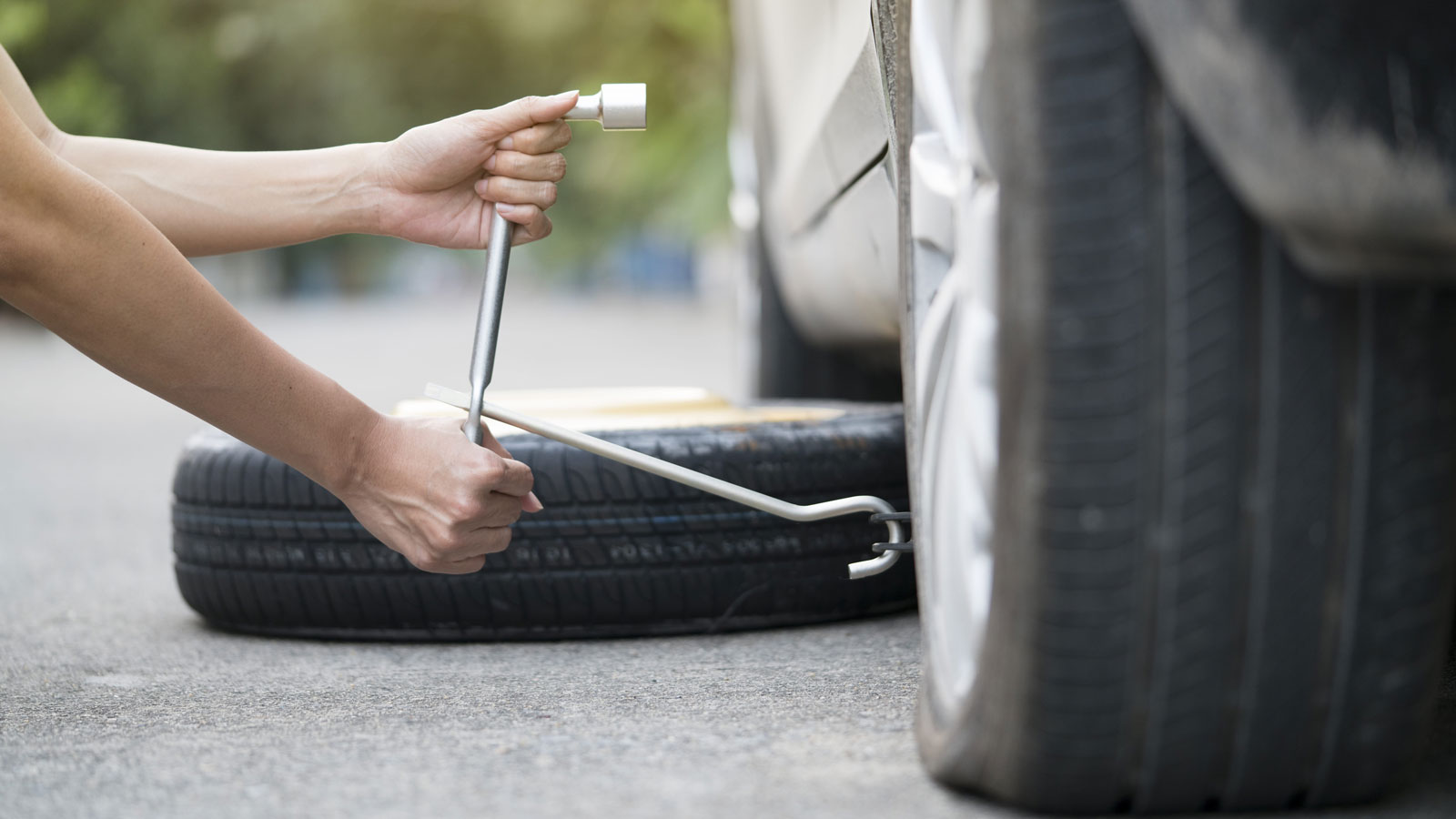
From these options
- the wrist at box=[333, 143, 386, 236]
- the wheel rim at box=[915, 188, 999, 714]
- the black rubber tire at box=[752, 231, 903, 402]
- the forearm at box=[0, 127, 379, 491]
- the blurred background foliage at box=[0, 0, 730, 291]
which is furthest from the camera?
the blurred background foliage at box=[0, 0, 730, 291]

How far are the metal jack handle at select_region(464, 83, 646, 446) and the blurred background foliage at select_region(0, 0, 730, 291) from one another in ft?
46.3

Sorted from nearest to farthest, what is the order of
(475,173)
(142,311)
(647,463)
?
(142,311), (647,463), (475,173)

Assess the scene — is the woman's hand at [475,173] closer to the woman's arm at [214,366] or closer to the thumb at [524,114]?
the thumb at [524,114]

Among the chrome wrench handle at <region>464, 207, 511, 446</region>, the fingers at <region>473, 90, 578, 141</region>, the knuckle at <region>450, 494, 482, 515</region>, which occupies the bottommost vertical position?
A: the knuckle at <region>450, 494, 482, 515</region>

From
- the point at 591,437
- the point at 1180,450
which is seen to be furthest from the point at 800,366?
the point at 1180,450

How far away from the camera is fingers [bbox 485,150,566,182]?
5.38 feet

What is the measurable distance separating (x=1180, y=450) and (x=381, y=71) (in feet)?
101

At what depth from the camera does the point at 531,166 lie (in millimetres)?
1638

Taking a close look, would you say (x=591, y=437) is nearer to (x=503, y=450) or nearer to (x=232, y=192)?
(x=503, y=450)

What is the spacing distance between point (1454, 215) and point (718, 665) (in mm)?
1105

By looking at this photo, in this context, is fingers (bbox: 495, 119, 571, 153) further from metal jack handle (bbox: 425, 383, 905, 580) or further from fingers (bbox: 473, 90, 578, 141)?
metal jack handle (bbox: 425, 383, 905, 580)

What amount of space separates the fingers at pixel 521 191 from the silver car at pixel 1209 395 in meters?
0.68

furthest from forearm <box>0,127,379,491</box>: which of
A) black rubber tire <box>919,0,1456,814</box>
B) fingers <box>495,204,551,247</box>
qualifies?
black rubber tire <box>919,0,1456,814</box>

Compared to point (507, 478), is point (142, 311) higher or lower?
higher
